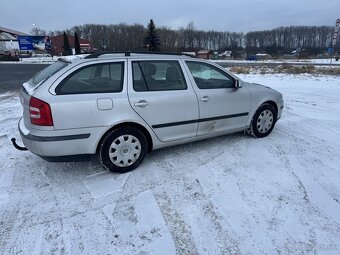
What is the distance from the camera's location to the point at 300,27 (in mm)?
111375

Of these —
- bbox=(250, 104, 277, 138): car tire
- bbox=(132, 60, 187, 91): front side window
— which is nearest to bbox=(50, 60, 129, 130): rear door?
bbox=(132, 60, 187, 91): front side window

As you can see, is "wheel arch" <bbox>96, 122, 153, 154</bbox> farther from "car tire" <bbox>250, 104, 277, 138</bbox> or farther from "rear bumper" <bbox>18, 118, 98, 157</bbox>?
"car tire" <bbox>250, 104, 277, 138</bbox>

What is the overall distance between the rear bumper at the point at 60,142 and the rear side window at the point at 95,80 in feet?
1.72

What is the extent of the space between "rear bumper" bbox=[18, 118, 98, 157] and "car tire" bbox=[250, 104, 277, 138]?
3.07 meters

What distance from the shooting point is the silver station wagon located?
3.36 metres

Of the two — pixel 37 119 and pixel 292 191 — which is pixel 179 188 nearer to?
pixel 292 191

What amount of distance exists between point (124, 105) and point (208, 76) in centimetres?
169

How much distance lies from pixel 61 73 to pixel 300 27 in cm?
12781

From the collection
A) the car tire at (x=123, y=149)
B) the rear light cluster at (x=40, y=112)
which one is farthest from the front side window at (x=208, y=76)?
the rear light cluster at (x=40, y=112)

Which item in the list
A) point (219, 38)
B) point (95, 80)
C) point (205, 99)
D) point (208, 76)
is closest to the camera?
point (95, 80)

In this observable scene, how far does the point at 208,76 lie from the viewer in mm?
4598

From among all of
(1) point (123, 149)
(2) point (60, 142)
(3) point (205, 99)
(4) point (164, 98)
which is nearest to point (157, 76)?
(4) point (164, 98)

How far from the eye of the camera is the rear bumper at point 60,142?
11.0ft

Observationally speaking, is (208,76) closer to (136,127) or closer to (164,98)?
(164,98)
